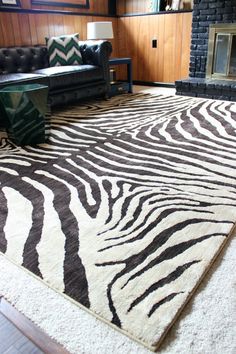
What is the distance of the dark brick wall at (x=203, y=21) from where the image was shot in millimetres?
3719

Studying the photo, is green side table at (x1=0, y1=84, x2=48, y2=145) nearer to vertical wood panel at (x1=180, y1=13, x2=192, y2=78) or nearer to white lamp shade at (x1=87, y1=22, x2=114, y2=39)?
white lamp shade at (x1=87, y1=22, x2=114, y2=39)

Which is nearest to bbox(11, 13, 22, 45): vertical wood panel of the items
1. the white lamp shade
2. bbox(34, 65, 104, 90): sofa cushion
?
bbox(34, 65, 104, 90): sofa cushion

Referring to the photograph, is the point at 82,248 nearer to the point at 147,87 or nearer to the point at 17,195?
the point at 17,195

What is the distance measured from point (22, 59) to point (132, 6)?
7.79ft

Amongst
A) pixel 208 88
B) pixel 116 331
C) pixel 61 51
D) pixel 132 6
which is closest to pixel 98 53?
pixel 61 51

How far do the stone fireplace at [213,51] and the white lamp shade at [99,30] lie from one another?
1.14 metres

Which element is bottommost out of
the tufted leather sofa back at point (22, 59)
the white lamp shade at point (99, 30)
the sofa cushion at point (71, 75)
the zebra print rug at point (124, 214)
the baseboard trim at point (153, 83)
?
the zebra print rug at point (124, 214)

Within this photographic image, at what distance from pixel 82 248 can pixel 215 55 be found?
3592 millimetres

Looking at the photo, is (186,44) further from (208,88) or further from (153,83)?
(208,88)

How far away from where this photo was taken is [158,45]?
4.61 m

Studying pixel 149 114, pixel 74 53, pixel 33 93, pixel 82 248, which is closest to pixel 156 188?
pixel 82 248


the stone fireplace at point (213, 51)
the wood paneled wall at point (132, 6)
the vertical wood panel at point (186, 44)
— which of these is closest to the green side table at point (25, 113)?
the stone fireplace at point (213, 51)

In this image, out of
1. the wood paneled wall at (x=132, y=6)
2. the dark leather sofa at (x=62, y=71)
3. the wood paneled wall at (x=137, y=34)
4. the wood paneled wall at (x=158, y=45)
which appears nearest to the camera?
the dark leather sofa at (x=62, y=71)

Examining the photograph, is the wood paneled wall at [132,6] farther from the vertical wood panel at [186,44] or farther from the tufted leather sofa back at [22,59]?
the tufted leather sofa back at [22,59]
